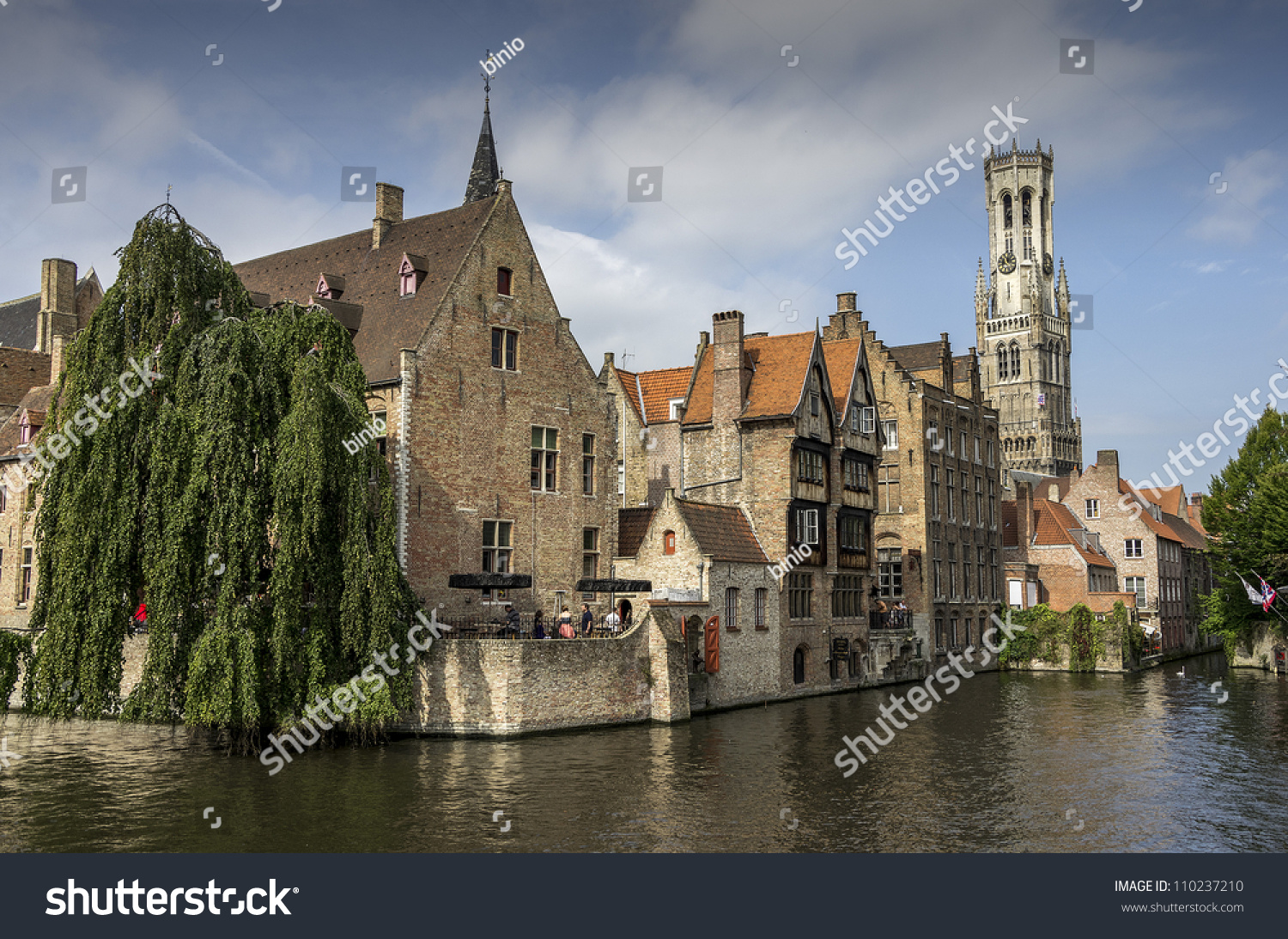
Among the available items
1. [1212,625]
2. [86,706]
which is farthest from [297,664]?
[1212,625]

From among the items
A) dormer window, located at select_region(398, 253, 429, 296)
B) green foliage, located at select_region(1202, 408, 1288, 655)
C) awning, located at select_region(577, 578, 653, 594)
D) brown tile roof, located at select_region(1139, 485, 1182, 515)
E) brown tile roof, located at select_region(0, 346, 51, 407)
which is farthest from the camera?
brown tile roof, located at select_region(1139, 485, 1182, 515)

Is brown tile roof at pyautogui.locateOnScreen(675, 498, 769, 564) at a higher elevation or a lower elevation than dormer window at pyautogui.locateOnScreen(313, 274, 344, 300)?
lower

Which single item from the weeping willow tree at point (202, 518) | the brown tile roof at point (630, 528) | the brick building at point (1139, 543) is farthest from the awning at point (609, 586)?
the brick building at point (1139, 543)

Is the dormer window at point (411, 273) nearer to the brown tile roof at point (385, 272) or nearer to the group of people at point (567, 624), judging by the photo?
the brown tile roof at point (385, 272)

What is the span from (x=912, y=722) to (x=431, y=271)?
69.1 feet

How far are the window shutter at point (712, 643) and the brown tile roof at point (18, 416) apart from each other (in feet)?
94.8

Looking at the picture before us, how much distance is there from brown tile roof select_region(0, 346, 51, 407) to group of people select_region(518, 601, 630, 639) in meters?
29.2

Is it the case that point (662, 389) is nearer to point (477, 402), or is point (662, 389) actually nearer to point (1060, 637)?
point (477, 402)

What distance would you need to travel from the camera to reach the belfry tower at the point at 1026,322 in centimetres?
14312

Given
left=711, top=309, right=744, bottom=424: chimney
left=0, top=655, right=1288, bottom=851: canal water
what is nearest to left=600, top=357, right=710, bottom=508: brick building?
left=711, top=309, right=744, bottom=424: chimney

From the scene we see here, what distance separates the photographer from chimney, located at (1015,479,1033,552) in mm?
61844

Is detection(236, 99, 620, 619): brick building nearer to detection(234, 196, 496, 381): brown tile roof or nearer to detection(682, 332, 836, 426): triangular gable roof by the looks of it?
detection(234, 196, 496, 381): brown tile roof

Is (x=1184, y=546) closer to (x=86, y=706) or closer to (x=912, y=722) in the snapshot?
(x=912, y=722)

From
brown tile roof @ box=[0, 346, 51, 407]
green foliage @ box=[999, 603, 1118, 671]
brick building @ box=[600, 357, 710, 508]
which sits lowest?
green foliage @ box=[999, 603, 1118, 671]
